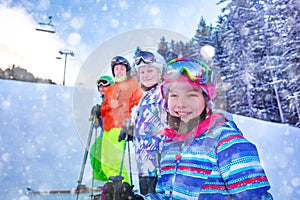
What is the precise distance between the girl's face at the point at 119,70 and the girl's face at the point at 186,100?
54.7 inches

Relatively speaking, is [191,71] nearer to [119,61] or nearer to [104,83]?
[119,61]

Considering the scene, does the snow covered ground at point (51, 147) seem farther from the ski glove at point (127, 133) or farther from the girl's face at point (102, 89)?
the ski glove at point (127, 133)

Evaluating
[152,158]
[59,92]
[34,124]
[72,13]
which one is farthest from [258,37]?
[152,158]

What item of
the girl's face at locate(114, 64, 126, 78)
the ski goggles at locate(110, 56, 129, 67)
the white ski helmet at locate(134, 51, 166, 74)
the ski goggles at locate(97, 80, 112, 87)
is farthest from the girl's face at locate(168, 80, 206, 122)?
the ski goggles at locate(97, 80, 112, 87)

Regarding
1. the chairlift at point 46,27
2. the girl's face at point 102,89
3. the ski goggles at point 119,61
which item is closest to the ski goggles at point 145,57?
the ski goggles at point 119,61

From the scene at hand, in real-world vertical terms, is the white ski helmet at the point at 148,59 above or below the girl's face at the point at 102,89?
above

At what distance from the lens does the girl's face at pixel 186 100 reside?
1.28m

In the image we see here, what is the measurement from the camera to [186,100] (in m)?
1.29

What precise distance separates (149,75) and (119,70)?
574 millimetres

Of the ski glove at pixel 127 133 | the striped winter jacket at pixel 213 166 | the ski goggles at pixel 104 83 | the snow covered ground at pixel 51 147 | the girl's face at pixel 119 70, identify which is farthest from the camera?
the snow covered ground at pixel 51 147

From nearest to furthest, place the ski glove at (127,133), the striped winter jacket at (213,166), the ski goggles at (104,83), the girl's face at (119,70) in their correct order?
the striped winter jacket at (213,166) → the ski glove at (127,133) → the girl's face at (119,70) → the ski goggles at (104,83)

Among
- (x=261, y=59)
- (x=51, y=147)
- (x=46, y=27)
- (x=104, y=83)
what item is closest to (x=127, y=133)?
(x=104, y=83)

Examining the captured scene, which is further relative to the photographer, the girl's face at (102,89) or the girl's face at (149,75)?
the girl's face at (102,89)

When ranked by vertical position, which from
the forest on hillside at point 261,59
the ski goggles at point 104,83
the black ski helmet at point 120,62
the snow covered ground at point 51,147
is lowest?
the snow covered ground at point 51,147
